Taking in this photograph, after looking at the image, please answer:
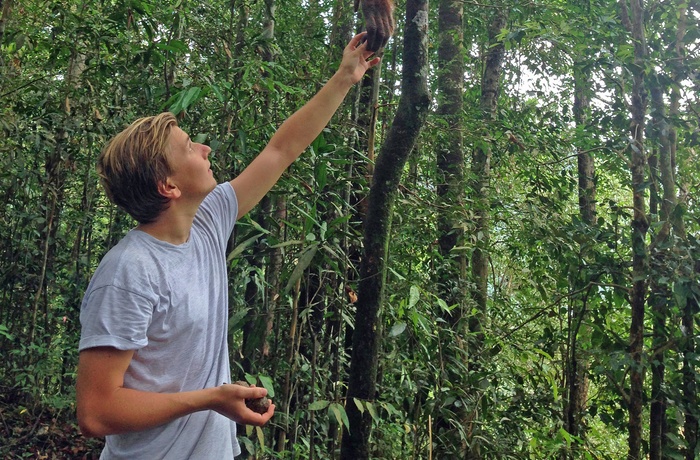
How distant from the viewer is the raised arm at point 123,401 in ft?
4.12

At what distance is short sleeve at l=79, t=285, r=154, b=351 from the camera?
1.25 m

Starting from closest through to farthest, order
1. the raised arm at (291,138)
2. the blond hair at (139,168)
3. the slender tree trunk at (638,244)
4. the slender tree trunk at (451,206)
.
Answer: the blond hair at (139,168) → the raised arm at (291,138) → the slender tree trunk at (451,206) → the slender tree trunk at (638,244)

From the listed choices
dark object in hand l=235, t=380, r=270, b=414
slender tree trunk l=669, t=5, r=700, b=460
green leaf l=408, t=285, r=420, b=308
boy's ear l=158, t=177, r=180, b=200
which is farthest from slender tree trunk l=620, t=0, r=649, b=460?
boy's ear l=158, t=177, r=180, b=200

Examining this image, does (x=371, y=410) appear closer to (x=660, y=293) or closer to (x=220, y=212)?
(x=220, y=212)

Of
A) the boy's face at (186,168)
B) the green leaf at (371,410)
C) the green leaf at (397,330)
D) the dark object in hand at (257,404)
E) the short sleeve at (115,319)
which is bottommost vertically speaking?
the green leaf at (371,410)

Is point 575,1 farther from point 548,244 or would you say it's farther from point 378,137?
point 548,244

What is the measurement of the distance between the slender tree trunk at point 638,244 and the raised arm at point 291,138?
214 cm

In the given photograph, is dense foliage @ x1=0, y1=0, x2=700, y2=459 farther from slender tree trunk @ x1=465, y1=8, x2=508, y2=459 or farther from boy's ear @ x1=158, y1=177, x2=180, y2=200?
boy's ear @ x1=158, y1=177, x2=180, y2=200

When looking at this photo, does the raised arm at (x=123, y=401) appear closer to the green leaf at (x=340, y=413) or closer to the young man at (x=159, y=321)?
the young man at (x=159, y=321)

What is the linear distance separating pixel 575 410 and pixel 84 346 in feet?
11.1

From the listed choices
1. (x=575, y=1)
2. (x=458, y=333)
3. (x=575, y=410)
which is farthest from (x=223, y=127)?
(x=575, y=1)

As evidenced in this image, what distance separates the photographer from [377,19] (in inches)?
76.2

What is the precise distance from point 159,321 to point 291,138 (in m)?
0.79

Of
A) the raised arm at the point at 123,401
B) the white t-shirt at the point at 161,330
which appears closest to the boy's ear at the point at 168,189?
the white t-shirt at the point at 161,330
